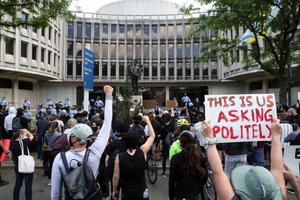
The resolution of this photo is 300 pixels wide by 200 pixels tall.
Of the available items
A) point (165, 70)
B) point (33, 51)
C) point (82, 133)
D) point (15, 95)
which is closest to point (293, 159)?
point (82, 133)

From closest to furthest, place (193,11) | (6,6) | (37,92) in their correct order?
(6,6)
(193,11)
(37,92)

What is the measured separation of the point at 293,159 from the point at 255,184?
8.79 ft

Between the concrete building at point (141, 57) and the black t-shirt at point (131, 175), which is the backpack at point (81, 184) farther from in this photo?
the concrete building at point (141, 57)

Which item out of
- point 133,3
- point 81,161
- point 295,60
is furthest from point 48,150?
point 133,3

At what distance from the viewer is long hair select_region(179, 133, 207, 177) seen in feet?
13.5

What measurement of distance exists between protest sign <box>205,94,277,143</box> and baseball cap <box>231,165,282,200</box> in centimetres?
184

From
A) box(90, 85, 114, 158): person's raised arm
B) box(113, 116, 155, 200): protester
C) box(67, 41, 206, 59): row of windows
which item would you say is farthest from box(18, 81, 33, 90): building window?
box(90, 85, 114, 158): person's raised arm

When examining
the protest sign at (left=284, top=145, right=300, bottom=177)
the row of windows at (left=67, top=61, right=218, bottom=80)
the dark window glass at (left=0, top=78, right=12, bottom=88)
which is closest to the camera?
the protest sign at (left=284, top=145, right=300, bottom=177)

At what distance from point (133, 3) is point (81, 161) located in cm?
5666

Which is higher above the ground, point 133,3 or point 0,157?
point 133,3

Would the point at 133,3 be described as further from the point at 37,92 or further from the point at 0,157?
the point at 0,157

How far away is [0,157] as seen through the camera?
26.6ft

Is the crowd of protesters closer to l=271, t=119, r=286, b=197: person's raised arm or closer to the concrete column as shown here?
l=271, t=119, r=286, b=197: person's raised arm

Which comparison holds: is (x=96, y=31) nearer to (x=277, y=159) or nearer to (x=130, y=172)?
(x=130, y=172)
